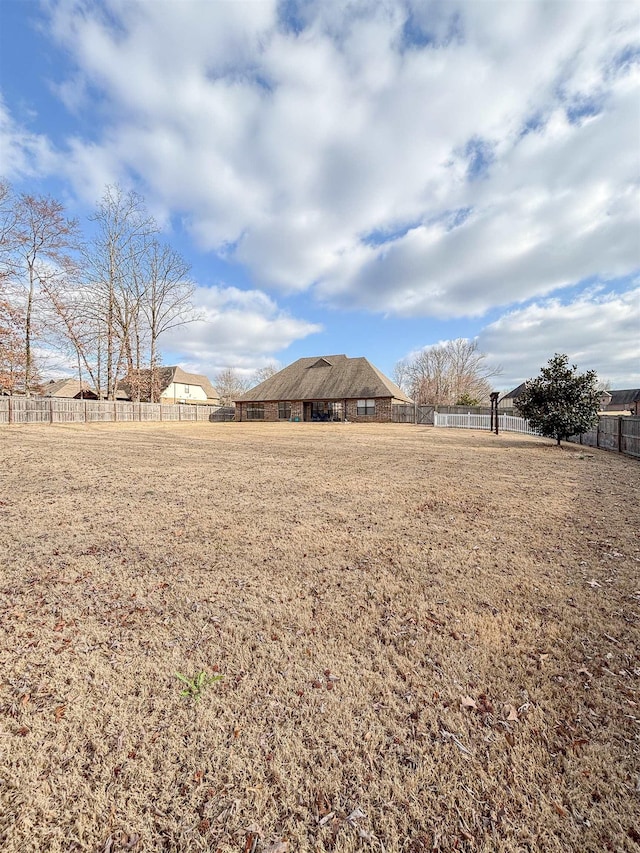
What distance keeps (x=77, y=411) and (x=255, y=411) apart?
15.4m

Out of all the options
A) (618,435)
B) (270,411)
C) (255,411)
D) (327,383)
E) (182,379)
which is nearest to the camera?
(618,435)

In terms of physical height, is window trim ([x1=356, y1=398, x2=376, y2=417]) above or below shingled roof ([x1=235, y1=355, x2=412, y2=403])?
below

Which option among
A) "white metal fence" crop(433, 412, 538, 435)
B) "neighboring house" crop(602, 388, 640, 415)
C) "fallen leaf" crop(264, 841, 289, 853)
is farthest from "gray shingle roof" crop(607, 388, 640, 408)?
"fallen leaf" crop(264, 841, 289, 853)

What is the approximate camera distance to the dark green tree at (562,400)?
1262 cm

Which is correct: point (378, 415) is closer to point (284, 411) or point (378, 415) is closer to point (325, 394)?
point (325, 394)

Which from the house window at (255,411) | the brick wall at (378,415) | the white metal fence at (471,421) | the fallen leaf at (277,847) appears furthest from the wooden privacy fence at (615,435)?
the house window at (255,411)

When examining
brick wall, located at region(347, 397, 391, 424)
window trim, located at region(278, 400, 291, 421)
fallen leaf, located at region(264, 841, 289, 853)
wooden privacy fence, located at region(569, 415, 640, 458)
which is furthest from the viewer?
window trim, located at region(278, 400, 291, 421)

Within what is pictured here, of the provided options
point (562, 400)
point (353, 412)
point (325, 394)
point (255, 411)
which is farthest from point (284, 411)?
point (562, 400)

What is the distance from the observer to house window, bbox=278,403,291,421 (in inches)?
1321

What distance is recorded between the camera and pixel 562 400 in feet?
42.1

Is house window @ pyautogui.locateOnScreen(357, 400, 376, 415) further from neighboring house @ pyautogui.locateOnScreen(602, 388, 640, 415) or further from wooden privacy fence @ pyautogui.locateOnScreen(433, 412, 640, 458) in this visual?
neighboring house @ pyautogui.locateOnScreen(602, 388, 640, 415)

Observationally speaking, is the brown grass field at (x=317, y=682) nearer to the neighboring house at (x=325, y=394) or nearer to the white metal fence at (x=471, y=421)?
the white metal fence at (x=471, y=421)

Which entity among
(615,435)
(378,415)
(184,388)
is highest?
(184,388)

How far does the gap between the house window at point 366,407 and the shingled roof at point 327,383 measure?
1.66 feet
